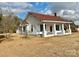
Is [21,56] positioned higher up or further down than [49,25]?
A: further down

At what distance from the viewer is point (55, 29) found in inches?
220

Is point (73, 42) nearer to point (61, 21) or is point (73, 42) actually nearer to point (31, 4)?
point (61, 21)

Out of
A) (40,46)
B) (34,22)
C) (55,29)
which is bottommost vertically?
(40,46)

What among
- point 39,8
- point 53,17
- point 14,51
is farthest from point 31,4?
point 14,51

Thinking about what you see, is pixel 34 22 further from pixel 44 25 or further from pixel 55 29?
pixel 55 29

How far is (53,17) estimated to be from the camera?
5.57 metres

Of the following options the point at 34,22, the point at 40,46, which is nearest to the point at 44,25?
the point at 34,22

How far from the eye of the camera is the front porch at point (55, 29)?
555 centimetres

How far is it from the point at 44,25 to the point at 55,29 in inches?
9.7

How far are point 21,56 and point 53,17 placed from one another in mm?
1026

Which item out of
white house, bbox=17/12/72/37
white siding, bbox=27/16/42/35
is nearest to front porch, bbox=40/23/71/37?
white house, bbox=17/12/72/37

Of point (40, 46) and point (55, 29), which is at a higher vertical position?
point (55, 29)

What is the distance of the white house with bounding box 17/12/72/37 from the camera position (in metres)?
5.55

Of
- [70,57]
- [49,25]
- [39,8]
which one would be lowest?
[70,57]
